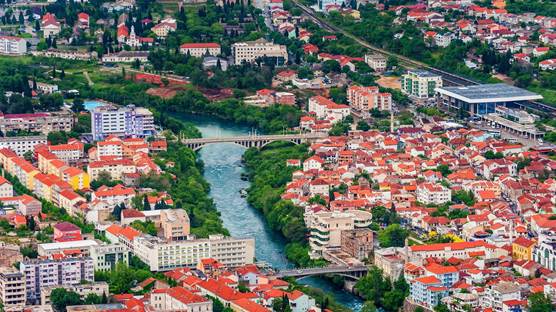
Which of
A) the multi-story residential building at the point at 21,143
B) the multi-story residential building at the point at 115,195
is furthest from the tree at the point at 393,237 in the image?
the multi-story residential building at the point at 21,143

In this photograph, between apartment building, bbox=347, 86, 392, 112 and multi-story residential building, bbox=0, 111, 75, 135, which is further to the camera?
apartment building, bbox=347, 86, 392, 112

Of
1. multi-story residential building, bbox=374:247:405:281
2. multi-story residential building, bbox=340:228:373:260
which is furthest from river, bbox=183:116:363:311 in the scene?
multi-story residential building, bbox=340:228:373:260

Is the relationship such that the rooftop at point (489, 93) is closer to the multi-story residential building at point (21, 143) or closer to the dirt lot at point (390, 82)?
the dirt lot at point (390, 82)

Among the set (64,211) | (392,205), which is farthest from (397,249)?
(64,211)

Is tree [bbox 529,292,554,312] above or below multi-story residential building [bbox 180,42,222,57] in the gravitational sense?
above

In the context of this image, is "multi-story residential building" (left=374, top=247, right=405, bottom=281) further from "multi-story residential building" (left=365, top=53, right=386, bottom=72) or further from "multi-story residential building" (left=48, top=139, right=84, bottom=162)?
"multi-story residential building" (left=365, top=53, right=386, bottom=72)

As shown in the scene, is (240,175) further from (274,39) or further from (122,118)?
(274,39)

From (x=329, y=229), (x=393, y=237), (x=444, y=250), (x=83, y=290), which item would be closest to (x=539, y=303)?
(x=444, y=250)

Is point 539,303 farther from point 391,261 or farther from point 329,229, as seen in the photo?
point 329,229
